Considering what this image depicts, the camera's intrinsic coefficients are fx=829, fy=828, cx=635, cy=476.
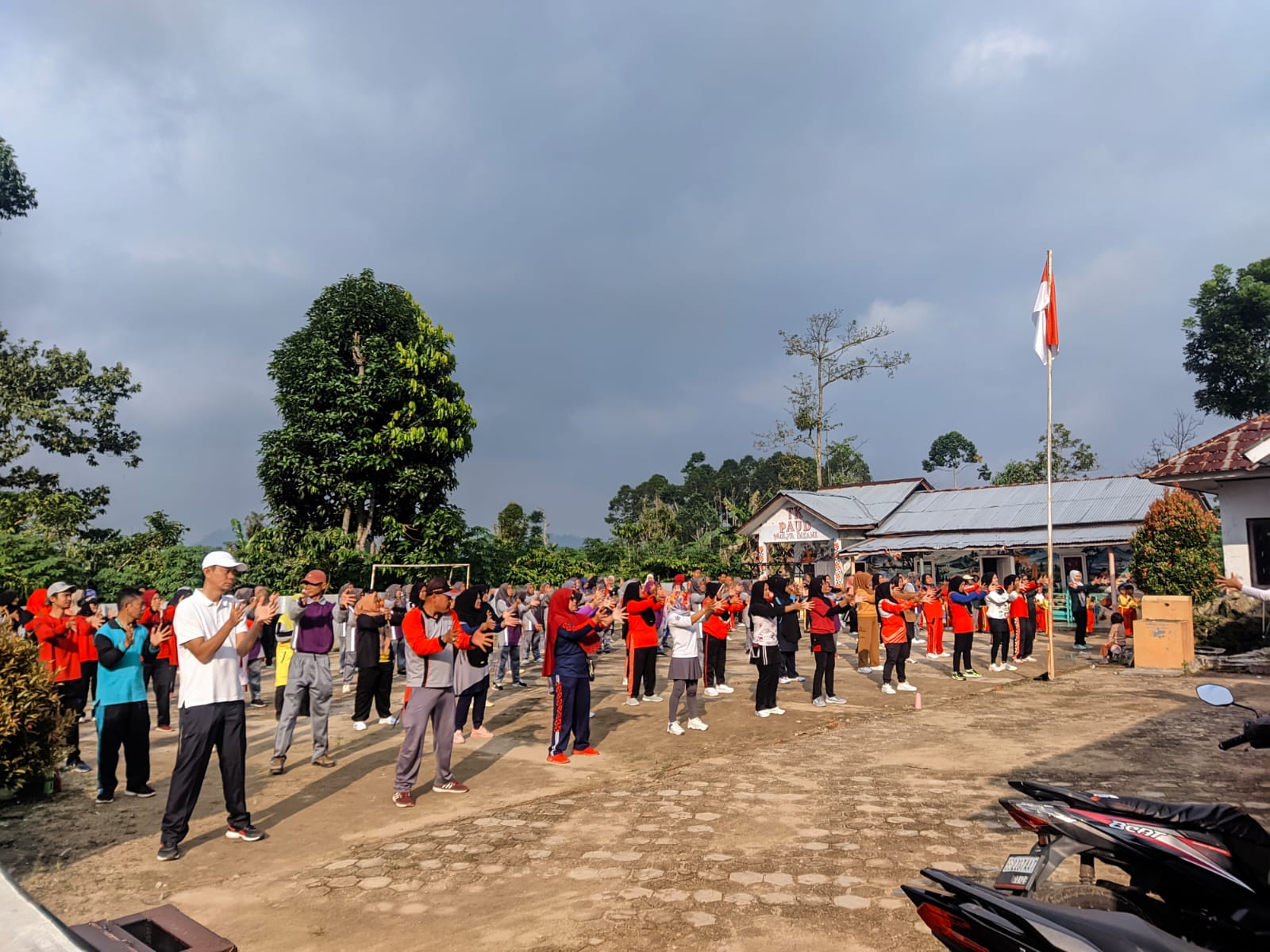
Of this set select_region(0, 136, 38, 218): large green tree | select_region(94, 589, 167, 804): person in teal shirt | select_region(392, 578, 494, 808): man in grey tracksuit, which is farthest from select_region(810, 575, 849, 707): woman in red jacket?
select_region(0, 136, 38, 218): large green tree

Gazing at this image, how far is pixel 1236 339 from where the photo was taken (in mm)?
32750

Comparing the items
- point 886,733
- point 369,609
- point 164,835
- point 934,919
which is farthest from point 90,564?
point 934,919

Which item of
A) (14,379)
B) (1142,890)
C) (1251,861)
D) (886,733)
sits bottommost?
(886,733)

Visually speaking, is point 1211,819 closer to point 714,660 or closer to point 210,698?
point 210,698

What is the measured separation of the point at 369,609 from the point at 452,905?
553 centimetres

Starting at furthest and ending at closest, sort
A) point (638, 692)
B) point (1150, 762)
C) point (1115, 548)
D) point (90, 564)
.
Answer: point (1115, 548) → point (90, 564) → point (638, 692) → point (1150, 762)

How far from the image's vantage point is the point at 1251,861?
9.99 ft

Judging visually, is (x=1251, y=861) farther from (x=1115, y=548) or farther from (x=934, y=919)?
(x=1115, y=548)

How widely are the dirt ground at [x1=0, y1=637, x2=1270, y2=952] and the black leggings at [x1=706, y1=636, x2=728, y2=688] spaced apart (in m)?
1.72

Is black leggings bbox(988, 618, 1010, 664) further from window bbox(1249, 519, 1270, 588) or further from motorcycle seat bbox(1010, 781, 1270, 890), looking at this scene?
motorcycle seat bbox(1010, 781, 1270, 890)

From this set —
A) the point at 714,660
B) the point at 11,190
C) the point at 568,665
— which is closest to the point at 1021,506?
the point at 714,660

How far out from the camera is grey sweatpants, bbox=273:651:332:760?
7766 mm

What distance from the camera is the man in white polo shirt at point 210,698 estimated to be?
540 centimetres

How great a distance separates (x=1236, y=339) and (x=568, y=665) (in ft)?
116
